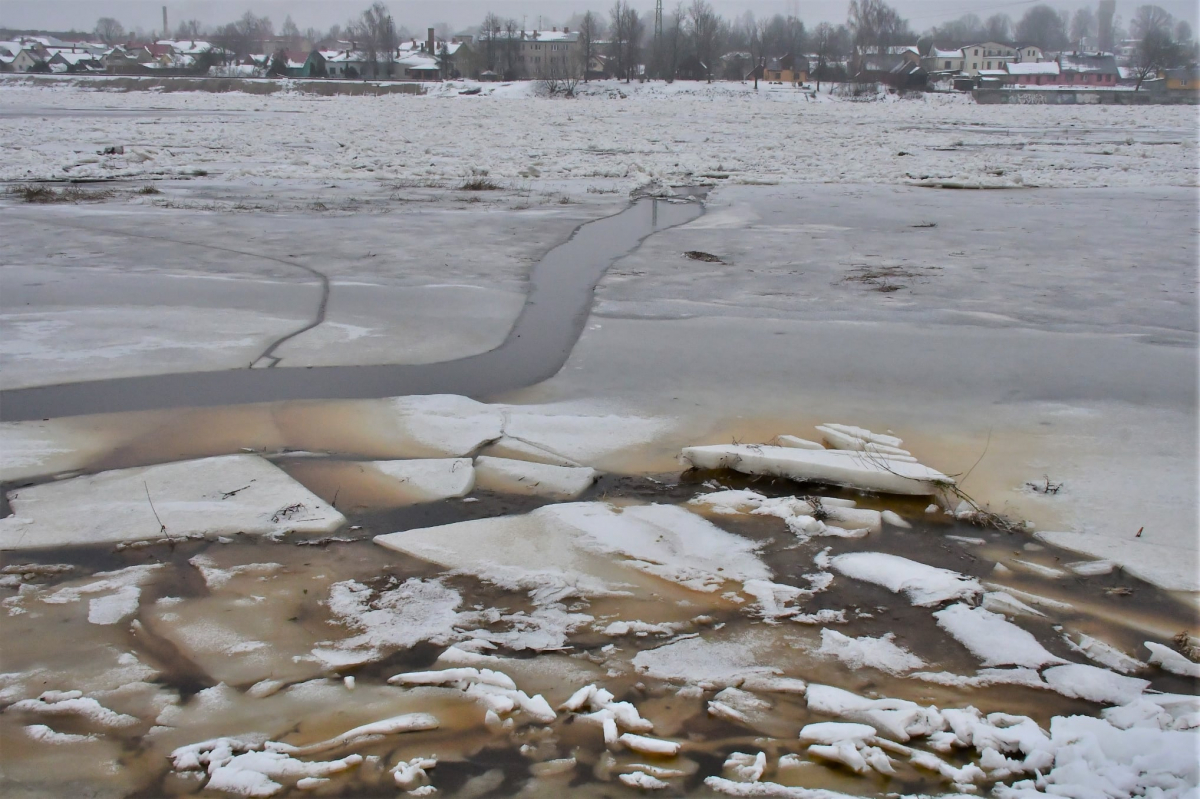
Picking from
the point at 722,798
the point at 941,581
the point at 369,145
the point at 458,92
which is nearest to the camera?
the point at 722,798

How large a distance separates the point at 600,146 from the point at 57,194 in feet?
36.2

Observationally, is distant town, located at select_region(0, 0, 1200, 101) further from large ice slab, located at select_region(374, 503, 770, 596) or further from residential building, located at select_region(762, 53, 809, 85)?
large ice slab, located at select_region(374, 503, 770, 596)

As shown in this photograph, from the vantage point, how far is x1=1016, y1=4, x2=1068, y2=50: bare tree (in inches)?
5874

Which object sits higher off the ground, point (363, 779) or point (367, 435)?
point (367, 435)

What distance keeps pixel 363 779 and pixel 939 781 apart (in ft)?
4.29

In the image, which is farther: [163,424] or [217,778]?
[163,424]

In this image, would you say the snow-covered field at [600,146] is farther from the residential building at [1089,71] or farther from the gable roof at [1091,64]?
the gable roof at [1091,64]

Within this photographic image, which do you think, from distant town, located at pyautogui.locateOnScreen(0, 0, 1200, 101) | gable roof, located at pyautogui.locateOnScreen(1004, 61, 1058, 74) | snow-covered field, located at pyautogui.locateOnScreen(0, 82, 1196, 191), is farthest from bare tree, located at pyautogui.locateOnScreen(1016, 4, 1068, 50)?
snow-covered field, located at pyautogui.locateOnScreen(0, 82, 1196, 191)

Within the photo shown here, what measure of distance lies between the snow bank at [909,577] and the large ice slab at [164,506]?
1.84 meters

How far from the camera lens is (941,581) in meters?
2.90

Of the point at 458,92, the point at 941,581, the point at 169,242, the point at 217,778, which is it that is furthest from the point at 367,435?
the point at 458,92

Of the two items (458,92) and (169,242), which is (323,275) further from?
(458,92)

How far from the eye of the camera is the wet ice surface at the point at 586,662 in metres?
2.07

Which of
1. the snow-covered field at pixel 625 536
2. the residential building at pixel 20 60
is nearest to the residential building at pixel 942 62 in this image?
the residential building at pixel 20 60
